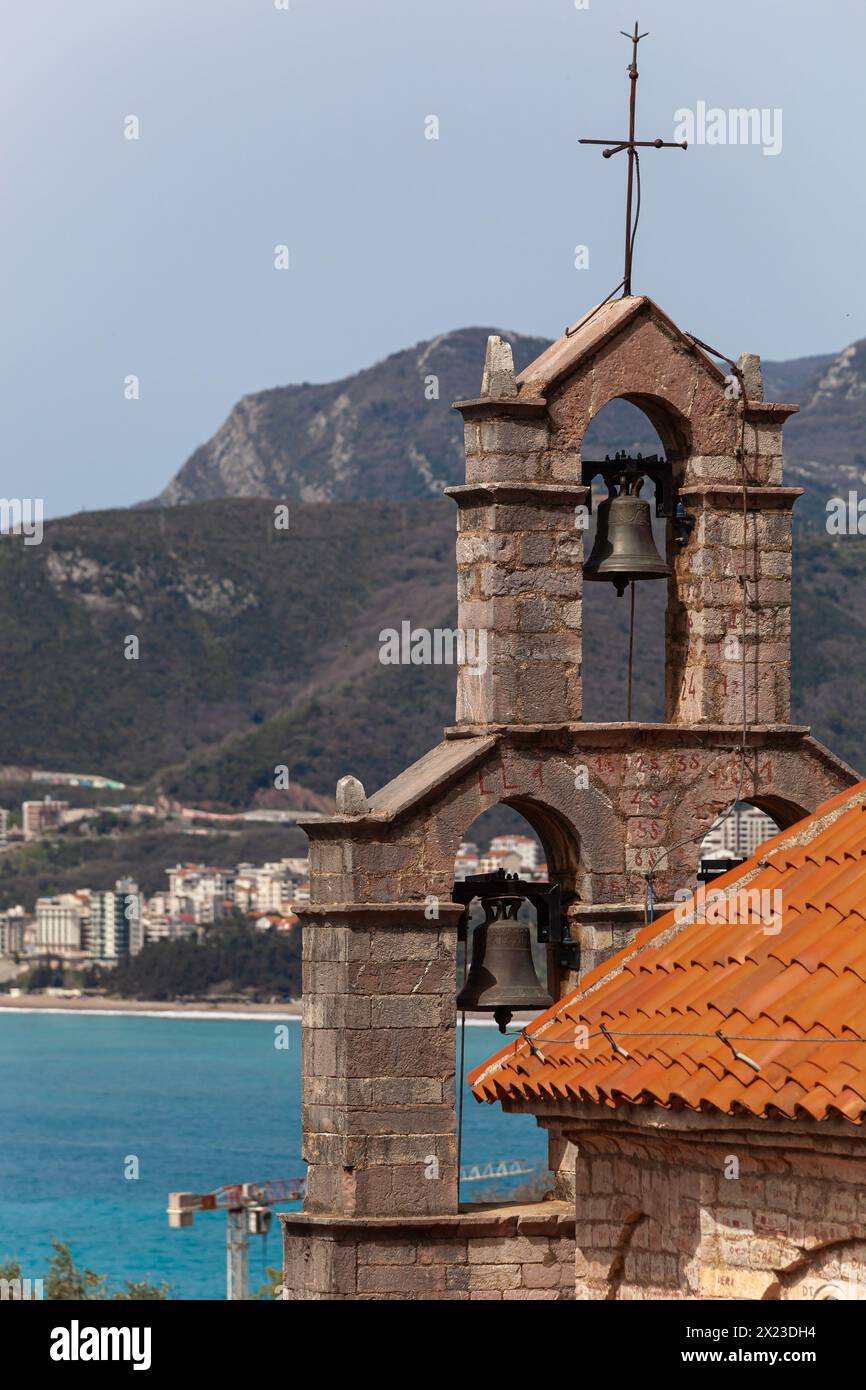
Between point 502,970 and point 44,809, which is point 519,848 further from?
point 502,970

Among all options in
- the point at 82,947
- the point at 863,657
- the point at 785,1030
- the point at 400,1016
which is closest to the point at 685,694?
the point at 400,1016

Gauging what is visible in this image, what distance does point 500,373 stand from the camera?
11.9m

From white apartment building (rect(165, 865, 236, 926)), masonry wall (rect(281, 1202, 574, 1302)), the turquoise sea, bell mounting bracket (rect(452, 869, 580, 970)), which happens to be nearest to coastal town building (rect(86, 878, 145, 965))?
white apartment building (rect(165, 865, 236, 926))

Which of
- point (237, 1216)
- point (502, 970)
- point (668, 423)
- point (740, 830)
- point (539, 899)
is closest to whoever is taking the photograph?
point (502, 970)

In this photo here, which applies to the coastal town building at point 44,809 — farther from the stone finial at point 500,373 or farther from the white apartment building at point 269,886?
the stone finial at point 500,373

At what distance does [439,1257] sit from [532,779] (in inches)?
83.3

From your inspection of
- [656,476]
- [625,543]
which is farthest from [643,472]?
[625,543]

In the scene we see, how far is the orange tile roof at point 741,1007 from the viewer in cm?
835

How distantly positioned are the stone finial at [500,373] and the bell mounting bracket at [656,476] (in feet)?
1.81

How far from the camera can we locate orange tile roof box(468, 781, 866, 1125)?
8352 mm

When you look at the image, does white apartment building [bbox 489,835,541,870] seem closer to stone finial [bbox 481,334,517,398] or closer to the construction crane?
Answer: the construction crane

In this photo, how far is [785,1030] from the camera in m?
8.58
